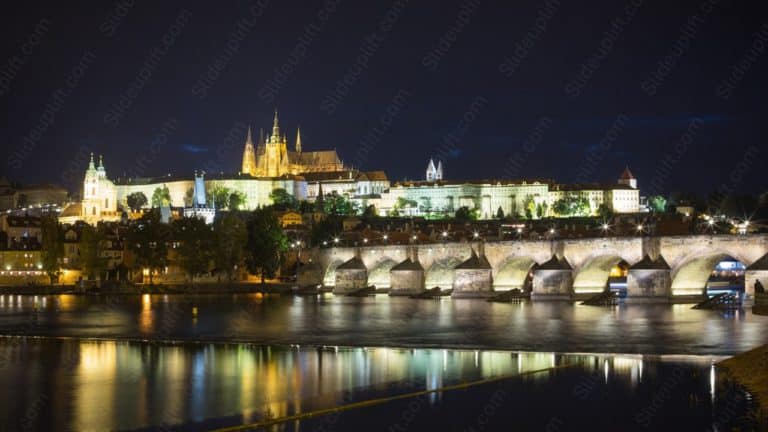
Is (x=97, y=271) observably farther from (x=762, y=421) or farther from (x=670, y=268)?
(x=762, y=421)

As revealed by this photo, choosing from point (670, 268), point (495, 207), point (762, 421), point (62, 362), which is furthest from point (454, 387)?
point (495, 207)

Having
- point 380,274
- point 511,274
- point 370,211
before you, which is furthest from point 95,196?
point 511,274

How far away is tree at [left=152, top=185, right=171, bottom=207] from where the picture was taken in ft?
582

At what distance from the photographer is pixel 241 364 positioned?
93.1 ft

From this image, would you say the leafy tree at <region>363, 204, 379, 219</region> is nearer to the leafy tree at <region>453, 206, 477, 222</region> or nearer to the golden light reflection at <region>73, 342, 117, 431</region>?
the leafy tree at <region>453, 206, 477, 222</region>

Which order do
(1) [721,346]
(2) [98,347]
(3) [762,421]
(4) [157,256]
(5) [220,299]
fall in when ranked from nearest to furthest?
(3) [762,421] → (1) [721,346] → (2) [98,347] → (5) [220,299] → (4) [157,256]

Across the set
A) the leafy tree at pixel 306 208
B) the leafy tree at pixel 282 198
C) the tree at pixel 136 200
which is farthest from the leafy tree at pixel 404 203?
the tree at pixel 136 200

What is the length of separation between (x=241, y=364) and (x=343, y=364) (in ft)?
9.45

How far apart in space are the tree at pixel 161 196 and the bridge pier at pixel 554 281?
128 meters

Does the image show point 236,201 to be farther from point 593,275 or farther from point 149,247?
point 593,275

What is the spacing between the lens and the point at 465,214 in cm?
16425

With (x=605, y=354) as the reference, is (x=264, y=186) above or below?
above

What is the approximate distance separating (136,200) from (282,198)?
2792 cm

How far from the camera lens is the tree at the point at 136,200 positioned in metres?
179
